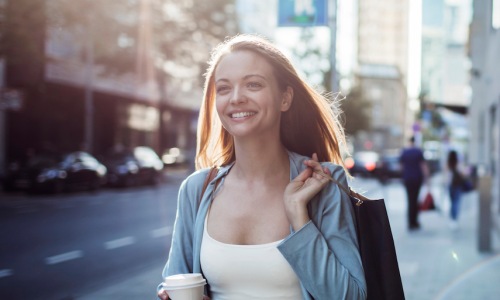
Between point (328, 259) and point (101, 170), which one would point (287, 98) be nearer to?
point (328, 259)

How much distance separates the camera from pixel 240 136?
7.63ft

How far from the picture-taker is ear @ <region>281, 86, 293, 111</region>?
2400mm

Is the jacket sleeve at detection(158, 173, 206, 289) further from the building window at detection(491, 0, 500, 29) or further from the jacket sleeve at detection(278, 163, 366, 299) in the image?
the building window at detection(491, 0, 500, 29)

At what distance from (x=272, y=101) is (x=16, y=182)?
20987 mm

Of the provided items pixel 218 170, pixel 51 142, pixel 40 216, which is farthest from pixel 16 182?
pixel 218 170

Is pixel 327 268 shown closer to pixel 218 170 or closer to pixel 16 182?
pixel 218 170

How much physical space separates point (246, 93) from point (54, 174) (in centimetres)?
2067

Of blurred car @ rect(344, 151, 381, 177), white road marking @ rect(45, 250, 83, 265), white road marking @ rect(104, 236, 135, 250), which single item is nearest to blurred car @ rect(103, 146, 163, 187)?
blurred car @ rect(344, 151, 381, 177)

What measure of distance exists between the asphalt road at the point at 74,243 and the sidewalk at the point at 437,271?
642mm

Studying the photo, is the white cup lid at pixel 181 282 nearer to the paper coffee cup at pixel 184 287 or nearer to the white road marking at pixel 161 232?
the paper coffee cup at pixel 184 287

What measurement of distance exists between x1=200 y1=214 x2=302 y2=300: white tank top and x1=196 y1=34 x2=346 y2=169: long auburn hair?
18.5 inches

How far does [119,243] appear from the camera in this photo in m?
11.3

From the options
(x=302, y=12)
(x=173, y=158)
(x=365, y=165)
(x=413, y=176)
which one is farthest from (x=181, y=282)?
(x=173, y=158)

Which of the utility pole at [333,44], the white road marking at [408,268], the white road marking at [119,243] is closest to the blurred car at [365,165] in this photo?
the white road marking at [119,243]
